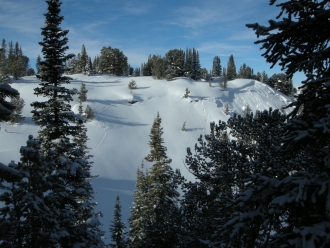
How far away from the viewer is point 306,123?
3.43 meters

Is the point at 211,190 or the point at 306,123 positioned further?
the point at 211,190

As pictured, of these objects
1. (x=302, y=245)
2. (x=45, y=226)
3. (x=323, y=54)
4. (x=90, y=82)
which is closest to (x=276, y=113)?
(x=323, y=54)

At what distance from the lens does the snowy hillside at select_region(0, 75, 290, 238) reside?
38.4 m

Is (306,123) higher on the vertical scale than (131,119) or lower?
higher

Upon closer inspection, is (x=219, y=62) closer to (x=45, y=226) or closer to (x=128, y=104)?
(x=128, y=104)

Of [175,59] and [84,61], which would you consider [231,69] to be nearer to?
[175,59]

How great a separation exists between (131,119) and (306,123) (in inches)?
2212

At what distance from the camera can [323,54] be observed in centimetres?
359

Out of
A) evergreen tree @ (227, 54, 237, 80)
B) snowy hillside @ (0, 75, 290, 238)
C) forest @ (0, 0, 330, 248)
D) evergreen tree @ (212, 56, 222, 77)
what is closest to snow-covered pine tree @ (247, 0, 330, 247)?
forest @ (0, 0, 330, 248)

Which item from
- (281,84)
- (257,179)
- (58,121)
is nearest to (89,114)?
(58,121)

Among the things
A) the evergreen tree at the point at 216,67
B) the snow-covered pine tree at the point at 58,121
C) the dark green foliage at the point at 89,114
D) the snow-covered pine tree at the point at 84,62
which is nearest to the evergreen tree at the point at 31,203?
the snow-covered pine tree at the point at 58,121

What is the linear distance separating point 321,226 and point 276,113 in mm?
5598

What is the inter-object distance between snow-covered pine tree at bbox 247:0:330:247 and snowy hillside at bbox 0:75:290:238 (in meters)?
29.5

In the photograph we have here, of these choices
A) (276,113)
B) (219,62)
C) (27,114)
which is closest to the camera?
(276,113)
